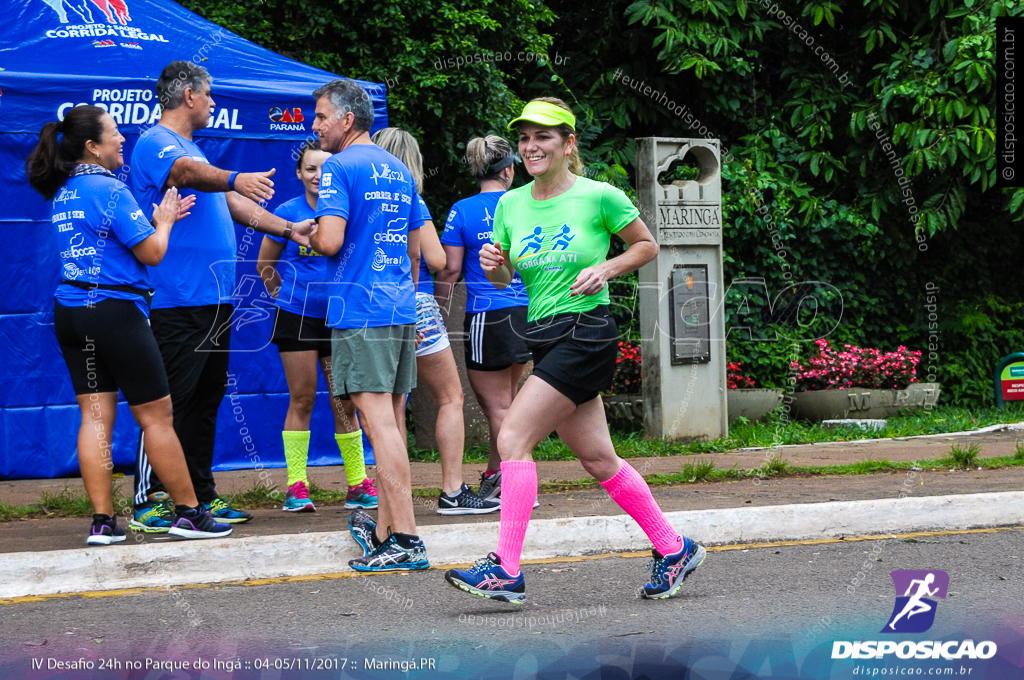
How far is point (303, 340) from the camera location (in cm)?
571

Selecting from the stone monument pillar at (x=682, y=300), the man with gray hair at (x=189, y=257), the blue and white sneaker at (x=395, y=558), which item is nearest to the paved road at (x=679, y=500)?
the man with gray hair at (x=189, y=257)

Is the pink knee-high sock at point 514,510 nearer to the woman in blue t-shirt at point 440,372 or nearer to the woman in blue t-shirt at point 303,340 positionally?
the woman in blue t-shirt at point 440,372

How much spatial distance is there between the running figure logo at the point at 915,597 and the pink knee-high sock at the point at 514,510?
1.29 meters

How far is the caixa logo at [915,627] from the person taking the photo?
3480 mm

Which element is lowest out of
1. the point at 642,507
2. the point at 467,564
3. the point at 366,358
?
the point at 467,564

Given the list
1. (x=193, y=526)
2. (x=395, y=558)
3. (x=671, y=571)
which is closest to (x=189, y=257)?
(x=193, y=526)

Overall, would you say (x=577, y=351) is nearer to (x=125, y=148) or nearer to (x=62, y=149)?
(x=62, y=149)

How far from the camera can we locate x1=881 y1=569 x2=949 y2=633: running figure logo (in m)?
3.79

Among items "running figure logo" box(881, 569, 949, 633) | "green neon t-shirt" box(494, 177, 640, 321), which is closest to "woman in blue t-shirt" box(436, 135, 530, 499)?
"green neon t-shirt" box(494, 177, 640, 321)

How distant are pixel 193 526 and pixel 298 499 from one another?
0.88m

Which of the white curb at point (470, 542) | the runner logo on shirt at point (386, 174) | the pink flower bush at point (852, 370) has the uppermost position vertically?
the runner logo on shirt at point (386, 174)

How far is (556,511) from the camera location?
18.8 feet

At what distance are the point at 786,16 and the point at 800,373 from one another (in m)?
3.90

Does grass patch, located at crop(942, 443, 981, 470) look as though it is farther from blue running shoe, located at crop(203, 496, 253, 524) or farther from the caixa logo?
blue running shoe, located at crop(203, 496, 253, 524)
